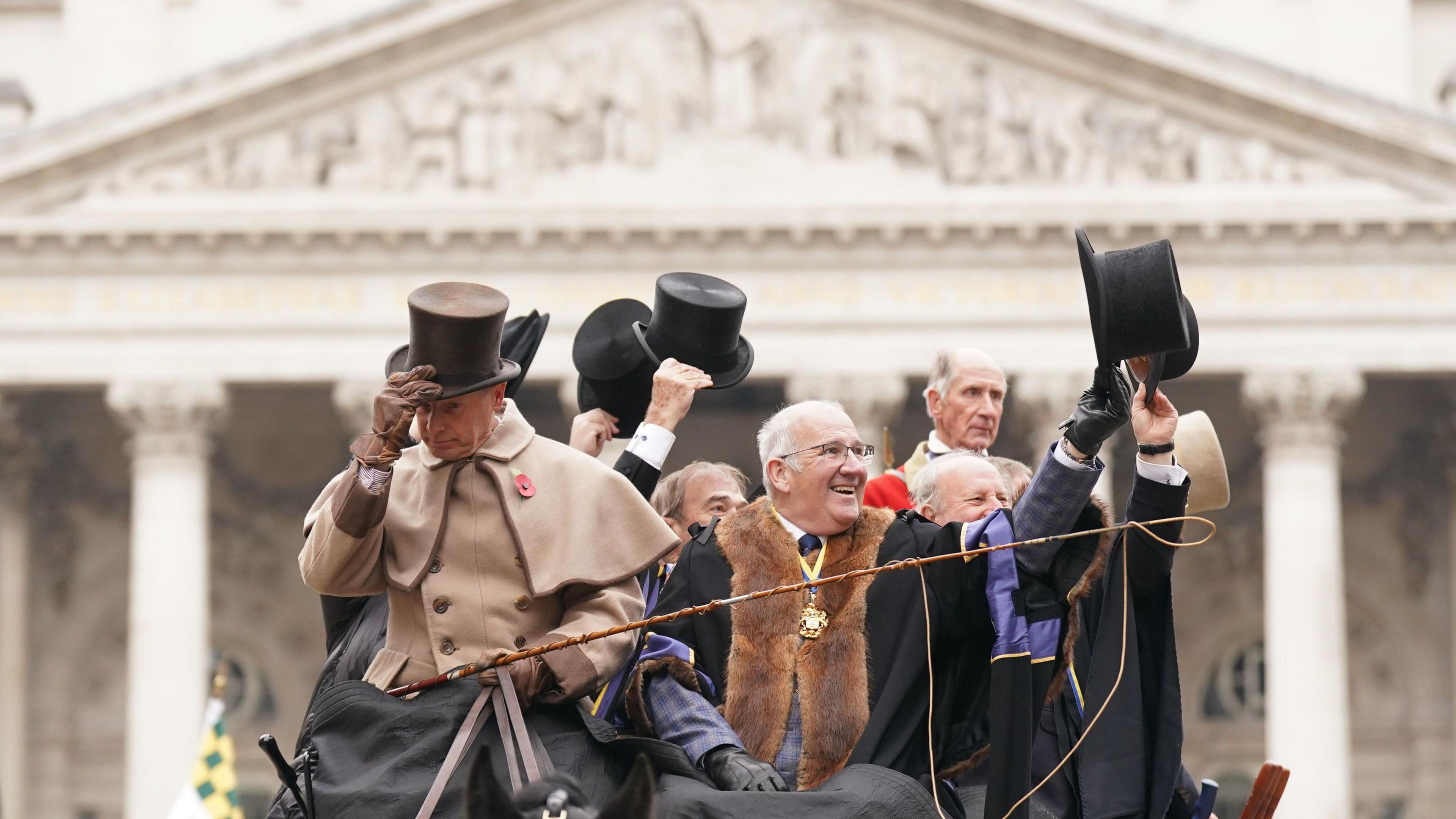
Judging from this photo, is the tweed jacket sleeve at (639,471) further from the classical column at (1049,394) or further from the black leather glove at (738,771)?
the classical column at (1049,394)

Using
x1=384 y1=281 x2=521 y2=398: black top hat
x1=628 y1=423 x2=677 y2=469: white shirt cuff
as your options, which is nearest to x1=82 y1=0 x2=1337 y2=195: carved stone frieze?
x1=628 y1=423 x2=677 y2=469: white shirt cuff

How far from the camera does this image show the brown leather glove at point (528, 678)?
6934 mm

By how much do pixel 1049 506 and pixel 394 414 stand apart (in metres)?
1.86

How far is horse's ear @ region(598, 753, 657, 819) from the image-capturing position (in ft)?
18.9

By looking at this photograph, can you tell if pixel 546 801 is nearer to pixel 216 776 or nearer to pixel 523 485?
pixel 523 485

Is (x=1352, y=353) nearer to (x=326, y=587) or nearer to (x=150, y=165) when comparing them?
(x=150, y=165)

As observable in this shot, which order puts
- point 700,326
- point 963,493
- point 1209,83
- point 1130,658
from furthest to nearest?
point 1209,83, point 700,326, point 963,493, point 1130,658

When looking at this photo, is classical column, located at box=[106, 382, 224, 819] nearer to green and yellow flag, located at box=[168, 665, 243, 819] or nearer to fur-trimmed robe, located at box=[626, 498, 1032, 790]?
green and yellow flag, located at box=[168, 665, 243, 819]

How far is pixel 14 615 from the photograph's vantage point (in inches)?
1320

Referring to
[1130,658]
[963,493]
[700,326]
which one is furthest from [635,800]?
[700,326]

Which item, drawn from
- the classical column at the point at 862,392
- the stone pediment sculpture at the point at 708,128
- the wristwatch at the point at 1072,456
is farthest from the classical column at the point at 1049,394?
the wristwatch at the point at 1072,456

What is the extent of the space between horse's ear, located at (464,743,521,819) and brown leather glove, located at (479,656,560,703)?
110 centimetres

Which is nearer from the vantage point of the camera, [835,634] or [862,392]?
[835,634]

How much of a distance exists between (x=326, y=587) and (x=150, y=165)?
23.8m
